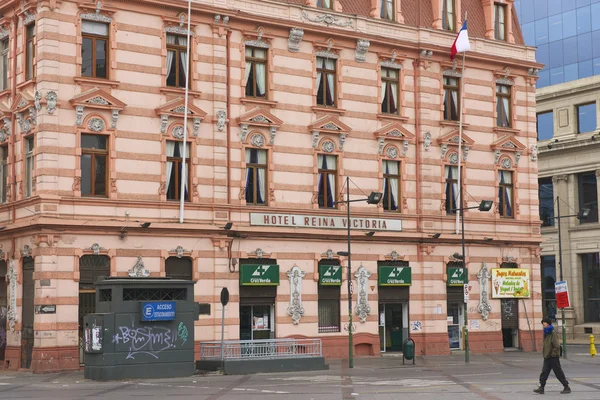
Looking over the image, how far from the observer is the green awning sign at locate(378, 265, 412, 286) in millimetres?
Result: 47656

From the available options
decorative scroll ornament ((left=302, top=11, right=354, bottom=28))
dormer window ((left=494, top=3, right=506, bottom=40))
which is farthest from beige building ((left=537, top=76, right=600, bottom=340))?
decorative scroll ornament ((left=302, top=11, right=354, bottom=28))

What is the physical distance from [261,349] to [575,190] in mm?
44426

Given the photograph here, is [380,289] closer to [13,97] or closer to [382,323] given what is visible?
[382,323]

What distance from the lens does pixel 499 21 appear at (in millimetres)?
53875

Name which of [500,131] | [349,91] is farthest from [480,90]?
[349,91]

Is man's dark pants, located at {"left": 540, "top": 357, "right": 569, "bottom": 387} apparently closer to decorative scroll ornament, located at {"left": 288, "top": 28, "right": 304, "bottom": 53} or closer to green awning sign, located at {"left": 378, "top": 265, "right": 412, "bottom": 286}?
green awning sign, located at {"left": 378, "top": 265, "right": 412, "bottom": 286}

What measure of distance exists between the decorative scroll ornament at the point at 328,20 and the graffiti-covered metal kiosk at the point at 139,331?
1531cm

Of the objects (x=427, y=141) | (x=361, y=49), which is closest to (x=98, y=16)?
(x=361, y=49)

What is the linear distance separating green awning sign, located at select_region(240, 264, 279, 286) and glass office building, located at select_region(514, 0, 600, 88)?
43074mm

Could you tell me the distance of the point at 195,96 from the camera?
43062 millimetres

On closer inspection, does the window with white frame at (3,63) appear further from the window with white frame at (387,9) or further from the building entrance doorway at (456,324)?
the building entrance doorway at (456,324)

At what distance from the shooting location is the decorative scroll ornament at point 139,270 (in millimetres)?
40562

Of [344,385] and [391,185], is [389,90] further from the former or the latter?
[344,385]

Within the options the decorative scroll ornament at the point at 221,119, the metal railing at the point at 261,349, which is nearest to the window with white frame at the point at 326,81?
the decorative scroll ornament at the point at 221,119
